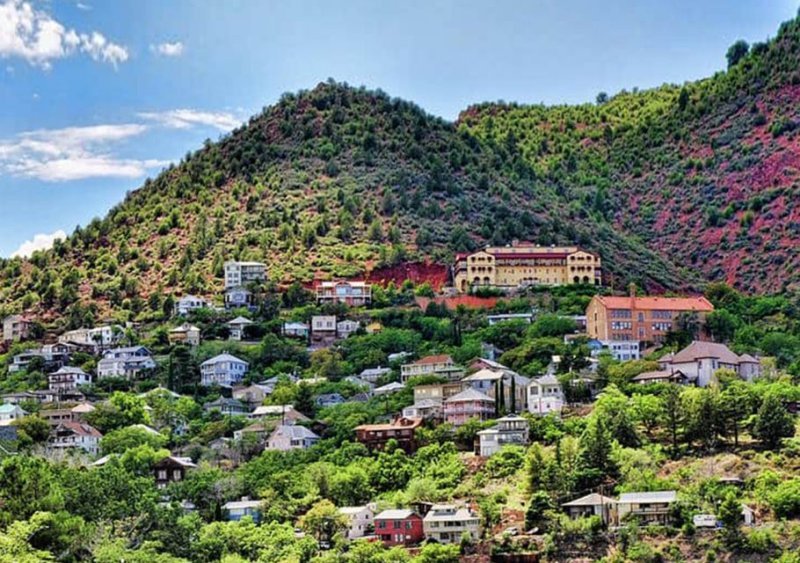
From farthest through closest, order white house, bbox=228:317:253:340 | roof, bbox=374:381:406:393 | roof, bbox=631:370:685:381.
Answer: white house, bbox=228:317:253:340, roof, bbox=374:381:406:393, roof, bbox=631:370:685:381

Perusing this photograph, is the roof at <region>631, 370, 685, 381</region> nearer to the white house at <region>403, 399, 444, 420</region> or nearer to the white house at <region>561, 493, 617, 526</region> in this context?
the white house at <region>403, 399, 444, 420</region>

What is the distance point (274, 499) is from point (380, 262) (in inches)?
2421

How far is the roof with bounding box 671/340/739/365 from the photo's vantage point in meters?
117

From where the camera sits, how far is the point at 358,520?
97.9 meters

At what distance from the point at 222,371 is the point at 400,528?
41.8m

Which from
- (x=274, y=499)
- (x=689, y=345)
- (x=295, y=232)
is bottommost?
(x=274, y=499)

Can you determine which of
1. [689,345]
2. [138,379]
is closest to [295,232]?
[138,379]

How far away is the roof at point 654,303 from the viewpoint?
13375 cm

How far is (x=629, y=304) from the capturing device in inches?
5266

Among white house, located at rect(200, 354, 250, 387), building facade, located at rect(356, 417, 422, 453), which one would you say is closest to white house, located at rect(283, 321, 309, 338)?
white house, located at rect(200, 354, 250, 387)

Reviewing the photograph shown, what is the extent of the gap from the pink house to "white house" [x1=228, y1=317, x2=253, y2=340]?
35537mm

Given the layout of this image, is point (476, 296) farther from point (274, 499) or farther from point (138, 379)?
point (274, 499)

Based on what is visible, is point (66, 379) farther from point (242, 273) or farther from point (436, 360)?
point (436, 360)

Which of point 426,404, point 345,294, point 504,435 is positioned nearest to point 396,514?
point 504,435
